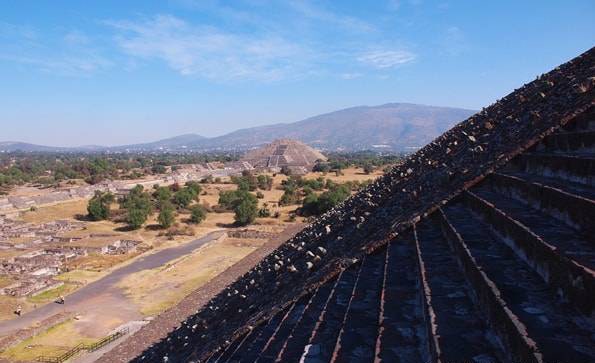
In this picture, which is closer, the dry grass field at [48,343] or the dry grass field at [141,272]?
the dry grass field at [48,343]

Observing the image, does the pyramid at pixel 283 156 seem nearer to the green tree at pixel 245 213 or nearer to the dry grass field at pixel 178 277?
the green tree at pixel 245 213

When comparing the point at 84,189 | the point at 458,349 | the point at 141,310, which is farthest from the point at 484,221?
the point at 84,189

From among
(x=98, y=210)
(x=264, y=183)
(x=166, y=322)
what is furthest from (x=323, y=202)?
(x=166, y=322)

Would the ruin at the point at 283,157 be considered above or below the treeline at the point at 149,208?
above

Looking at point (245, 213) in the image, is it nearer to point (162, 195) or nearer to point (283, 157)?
point (162, 195)

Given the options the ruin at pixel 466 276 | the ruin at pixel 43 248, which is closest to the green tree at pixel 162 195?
the ruin at pixel 43 248

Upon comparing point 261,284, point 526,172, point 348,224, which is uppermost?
point 526,172

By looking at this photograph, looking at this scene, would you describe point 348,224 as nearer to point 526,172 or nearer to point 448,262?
point 526,172
